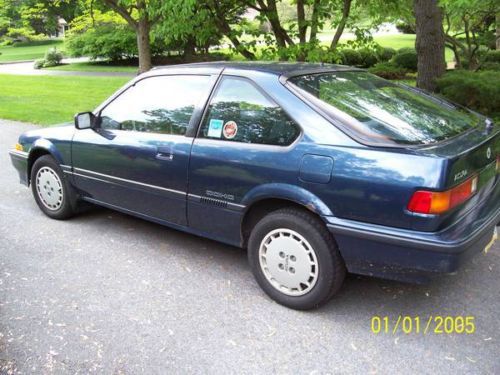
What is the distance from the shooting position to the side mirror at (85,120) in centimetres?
450

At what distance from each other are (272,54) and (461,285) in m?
4.76

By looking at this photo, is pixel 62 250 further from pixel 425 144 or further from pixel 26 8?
pixel 26 8

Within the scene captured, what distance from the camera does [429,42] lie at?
8.59 m

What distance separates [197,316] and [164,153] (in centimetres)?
130

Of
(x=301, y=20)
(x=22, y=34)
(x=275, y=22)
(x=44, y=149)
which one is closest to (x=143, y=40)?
(x=275, y=22)

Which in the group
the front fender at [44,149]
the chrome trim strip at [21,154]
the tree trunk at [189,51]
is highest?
the tree trunk at [189,51]

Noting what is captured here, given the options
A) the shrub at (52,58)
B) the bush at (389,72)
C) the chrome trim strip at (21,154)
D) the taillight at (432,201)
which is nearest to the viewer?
the taillight at (432,201)

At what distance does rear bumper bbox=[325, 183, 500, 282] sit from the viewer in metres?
2.84

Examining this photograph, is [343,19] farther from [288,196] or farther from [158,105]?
[288,196]

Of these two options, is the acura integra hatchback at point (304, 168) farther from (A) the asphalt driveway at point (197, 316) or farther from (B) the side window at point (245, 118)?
(A) the asphalt driveway at point (197, 316)

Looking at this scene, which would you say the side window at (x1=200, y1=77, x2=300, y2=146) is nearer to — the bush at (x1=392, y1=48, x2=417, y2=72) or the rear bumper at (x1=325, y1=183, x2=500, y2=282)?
the rear bumper at (x1=325, y1=183, x2=500, y2=282)

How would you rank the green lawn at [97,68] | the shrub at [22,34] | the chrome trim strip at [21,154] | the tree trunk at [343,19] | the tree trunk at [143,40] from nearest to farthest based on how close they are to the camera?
the chrome trim strip at [21,154]
the tree trunk at [343,19]
the tree trunk at [143,40]
the green lawn at [97,68]
the shrub at [22,34]

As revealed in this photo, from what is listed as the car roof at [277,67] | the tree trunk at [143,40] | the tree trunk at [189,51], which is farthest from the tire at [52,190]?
the tree trunk at [189,51]
